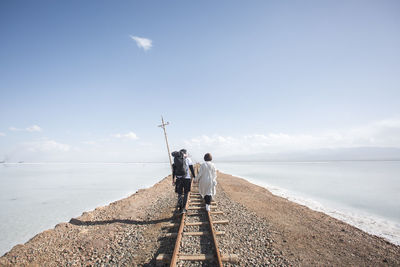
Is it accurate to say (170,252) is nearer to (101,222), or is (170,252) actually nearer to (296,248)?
(296,248)

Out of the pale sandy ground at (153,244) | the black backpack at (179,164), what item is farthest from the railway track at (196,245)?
the black backpack at (179,164)

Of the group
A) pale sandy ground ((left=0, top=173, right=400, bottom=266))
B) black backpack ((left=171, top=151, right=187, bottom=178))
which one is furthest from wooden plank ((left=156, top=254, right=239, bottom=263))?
black backpack ((left=171, top=151, right=187, bottom=178))

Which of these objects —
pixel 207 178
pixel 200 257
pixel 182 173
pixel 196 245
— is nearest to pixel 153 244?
pixel 196 245

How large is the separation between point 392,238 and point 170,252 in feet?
28.4

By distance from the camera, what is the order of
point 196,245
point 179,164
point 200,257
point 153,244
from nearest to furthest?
point 200,257, point 196,245, point 153,244, point 179,164

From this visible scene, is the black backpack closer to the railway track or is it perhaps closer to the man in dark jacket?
the man in dark jacket

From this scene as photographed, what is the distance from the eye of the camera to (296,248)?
16.0ft

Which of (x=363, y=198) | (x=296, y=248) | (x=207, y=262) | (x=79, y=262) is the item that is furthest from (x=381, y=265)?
(x=363, y=198)

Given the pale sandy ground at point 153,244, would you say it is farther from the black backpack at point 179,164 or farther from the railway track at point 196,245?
the black backpack at point 179,164

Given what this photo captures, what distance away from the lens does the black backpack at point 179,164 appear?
6.51 metres

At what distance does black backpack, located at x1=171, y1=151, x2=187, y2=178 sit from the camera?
256 inches

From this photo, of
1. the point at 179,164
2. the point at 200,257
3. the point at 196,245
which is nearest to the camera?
the point at 200,257

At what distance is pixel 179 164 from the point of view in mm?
6508

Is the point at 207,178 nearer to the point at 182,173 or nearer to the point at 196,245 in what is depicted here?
the point at 182,173
